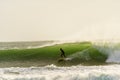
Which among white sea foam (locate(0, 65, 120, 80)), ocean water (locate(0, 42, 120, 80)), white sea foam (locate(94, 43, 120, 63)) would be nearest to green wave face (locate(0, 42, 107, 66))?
white sea foam (locate(94, 43, 120, 63))

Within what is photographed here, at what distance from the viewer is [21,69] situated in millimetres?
22734

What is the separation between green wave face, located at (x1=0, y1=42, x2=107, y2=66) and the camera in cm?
2672

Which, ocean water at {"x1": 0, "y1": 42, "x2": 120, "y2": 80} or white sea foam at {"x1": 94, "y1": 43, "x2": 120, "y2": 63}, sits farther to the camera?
white sea foam at {"x1": 94, "y1": 43, "x2": 120, "y2": 63}

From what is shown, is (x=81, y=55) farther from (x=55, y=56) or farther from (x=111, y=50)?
(x=111, y=50)

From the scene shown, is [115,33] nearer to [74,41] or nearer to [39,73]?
[74,41]

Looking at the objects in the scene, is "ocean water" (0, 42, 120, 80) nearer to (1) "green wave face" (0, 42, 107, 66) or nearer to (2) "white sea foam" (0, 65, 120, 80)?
(2) "white sea foam" (0, 65, 120, 80)

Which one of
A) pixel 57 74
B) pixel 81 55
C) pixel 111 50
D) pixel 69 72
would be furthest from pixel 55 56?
pixel 57 74

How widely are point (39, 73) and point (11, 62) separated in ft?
24.2

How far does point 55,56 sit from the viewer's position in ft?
96.6

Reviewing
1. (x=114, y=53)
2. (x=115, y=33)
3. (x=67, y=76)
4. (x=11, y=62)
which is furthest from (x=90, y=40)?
(x=67, y=76)

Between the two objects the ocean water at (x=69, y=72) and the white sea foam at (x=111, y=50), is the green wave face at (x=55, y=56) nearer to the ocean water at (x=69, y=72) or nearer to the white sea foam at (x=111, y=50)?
the white sea foam at (x=111, y=50)

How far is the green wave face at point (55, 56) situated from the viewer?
2672 centimetres

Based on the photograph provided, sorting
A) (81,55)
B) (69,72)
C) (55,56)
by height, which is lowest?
(69,72)

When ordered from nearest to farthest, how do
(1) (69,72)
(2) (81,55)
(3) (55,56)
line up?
(1) (69,72) → (2) (81,55) → (3) (55,56)
